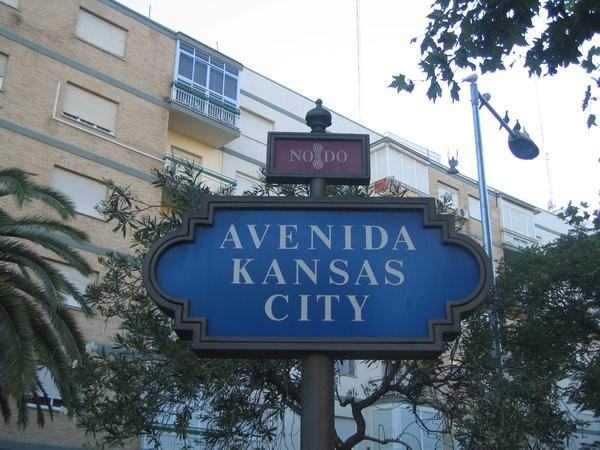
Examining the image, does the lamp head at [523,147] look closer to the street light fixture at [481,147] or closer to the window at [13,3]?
the street light fixture at [481,147]

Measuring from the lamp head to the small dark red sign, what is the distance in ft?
46.1

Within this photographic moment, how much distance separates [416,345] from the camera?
315 centimetres

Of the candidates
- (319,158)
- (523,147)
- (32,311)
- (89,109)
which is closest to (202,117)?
(89,109)

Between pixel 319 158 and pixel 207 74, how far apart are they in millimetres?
24484

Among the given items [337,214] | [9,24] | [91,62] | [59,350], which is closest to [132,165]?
[91,62]

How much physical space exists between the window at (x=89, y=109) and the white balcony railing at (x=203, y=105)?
2349mm

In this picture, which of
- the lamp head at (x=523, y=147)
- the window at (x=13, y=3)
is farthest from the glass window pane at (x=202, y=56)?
the lamp head at (x=523, y=147)

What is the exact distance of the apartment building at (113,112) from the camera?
862 inches

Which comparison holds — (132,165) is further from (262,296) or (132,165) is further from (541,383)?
(262,296)

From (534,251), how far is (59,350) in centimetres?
1320

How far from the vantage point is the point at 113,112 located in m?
24.4

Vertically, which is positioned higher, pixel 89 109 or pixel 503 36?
pixel 89 109

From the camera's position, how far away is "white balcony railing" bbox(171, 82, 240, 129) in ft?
85.3

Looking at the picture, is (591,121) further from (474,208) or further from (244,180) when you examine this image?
(474,208)
